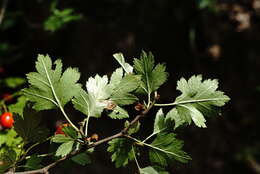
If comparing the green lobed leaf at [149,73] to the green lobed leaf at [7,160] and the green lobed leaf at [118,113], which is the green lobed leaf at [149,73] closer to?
the green lobed leaf at [118,113]

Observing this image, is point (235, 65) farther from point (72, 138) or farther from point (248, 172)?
point (72, 138)

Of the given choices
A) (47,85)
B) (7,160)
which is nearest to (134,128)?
(47,85)

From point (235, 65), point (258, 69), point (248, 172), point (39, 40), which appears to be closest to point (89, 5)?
point (39, 40)

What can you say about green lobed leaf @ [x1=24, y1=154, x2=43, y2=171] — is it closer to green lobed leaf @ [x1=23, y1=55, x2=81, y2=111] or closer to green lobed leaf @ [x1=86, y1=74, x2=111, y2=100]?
green lobed leaf @ [x1=23, y1=55, x2=81, y2=111]

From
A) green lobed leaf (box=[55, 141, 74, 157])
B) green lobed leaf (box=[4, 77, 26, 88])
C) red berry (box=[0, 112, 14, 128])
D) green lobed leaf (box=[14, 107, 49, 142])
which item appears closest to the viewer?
green lobed leaf (box=[55, 141, 74, 157])

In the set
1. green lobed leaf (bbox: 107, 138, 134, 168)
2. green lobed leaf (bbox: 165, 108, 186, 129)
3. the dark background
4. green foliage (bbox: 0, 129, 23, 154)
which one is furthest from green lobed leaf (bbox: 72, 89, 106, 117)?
the dark background

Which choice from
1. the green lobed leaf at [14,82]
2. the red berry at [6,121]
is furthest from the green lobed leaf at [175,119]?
the green lobed leaf at [14,82]

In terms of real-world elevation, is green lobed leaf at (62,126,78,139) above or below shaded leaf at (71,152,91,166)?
above
